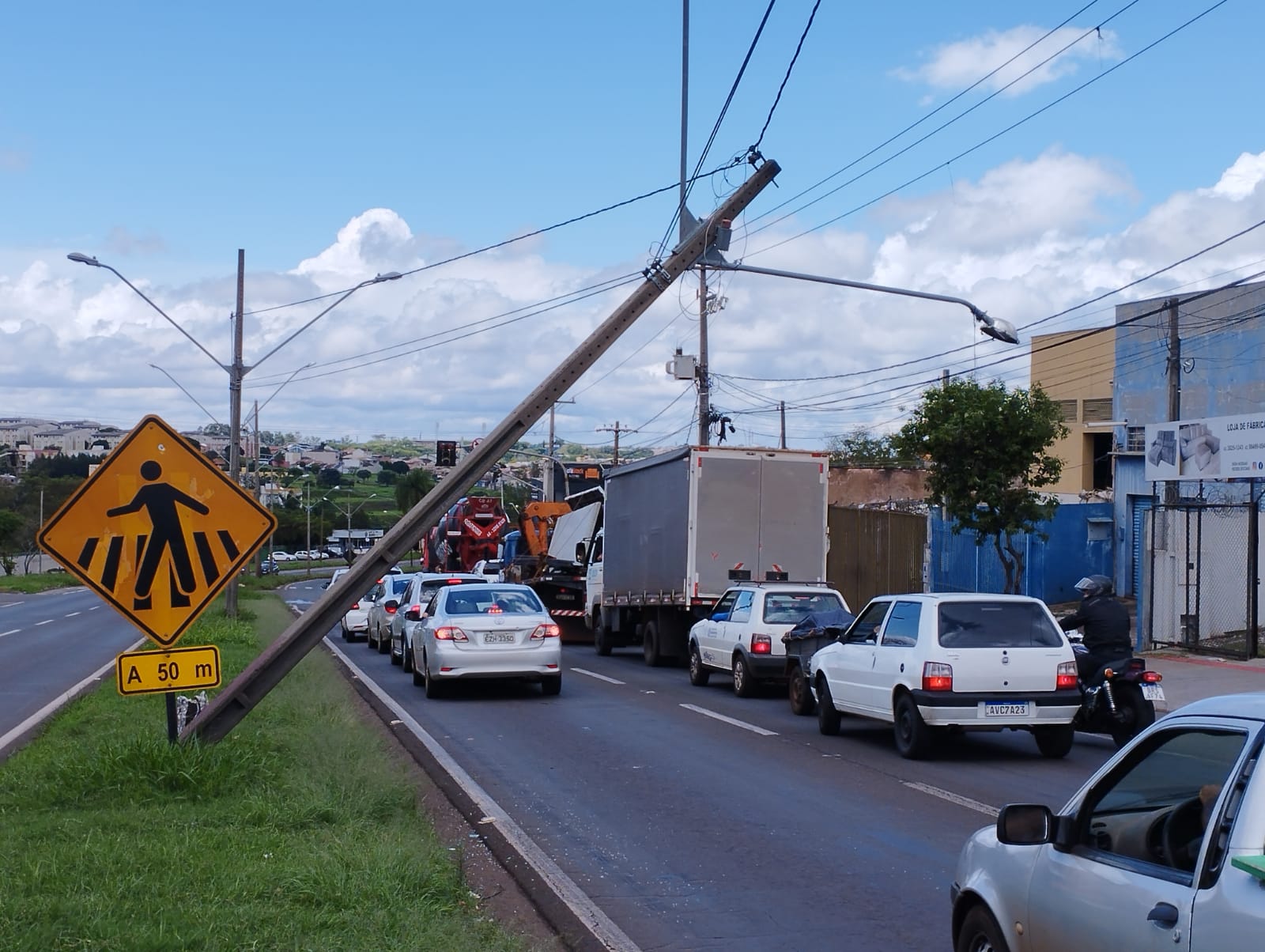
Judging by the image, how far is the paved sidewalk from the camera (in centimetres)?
1834

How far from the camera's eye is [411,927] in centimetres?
643

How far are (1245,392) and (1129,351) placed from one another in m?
6.27

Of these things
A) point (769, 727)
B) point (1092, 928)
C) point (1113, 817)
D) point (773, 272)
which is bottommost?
point (769, 727)

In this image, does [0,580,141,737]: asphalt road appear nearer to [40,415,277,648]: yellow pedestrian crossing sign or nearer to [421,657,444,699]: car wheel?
[421,657,444,699]: car wheel

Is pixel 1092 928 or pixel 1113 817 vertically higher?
pixel 1113 817

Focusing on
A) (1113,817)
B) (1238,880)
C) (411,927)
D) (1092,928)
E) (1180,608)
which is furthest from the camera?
(1180,608)

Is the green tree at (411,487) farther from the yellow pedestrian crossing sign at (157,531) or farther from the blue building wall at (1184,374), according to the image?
the yellow pedestrian crossing sign at (157,531)

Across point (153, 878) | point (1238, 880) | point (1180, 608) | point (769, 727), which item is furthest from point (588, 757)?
point (1180, 608)

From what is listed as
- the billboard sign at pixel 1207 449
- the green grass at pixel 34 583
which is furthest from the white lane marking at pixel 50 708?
the green grass at pixel 34 583

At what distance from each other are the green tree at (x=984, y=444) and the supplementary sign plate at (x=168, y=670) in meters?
18.6

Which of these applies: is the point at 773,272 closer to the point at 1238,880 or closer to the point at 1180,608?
the point at 1180,608

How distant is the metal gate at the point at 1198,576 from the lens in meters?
23.5

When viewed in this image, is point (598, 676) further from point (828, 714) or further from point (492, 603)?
point (828, 714)

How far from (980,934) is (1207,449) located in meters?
19.1
